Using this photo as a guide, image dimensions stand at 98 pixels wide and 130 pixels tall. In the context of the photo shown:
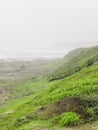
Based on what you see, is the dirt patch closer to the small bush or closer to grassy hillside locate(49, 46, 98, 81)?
the small bush

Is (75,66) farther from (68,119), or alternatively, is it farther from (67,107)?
(68,119)

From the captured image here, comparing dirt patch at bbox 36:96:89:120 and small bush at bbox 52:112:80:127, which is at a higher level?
dirt patch at bbox 36:96:89:120

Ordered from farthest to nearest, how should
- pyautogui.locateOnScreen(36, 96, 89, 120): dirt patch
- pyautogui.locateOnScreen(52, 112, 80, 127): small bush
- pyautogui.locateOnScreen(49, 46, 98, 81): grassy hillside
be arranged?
pyautogui.locateOnScreen(49, 46, 98, 81): grassy hillside
pyautogui.locateOnScreen(36, 96, 89, 120): dirt patch
pyautogui.locateOnScreen(52, 112, 80, 127): small bush

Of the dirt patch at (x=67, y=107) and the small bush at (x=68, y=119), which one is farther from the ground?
the dirt patch at (x=67, y=107)

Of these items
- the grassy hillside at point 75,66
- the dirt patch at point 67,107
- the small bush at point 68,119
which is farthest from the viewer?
the grassy hillside at point 75,66

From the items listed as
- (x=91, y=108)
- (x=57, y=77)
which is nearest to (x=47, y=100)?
(x=91, y=108)

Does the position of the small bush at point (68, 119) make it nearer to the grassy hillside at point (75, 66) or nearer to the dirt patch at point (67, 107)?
the dirt patch at point (67, 107)

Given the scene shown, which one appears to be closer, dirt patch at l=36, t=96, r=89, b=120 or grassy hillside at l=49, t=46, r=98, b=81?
dirt patch at l=36, t=96, r=89, b=120

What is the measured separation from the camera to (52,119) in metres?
32.6

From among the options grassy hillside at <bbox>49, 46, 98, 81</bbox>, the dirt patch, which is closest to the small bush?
the dirt patch

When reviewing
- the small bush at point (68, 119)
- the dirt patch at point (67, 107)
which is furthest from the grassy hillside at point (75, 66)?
the small bush at point (68, 119)

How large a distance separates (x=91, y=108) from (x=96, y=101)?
156 cm

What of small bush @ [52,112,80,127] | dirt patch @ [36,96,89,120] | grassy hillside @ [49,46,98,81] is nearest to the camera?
small bush @ [52,112,80,127]

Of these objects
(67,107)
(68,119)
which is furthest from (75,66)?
(68,119)
